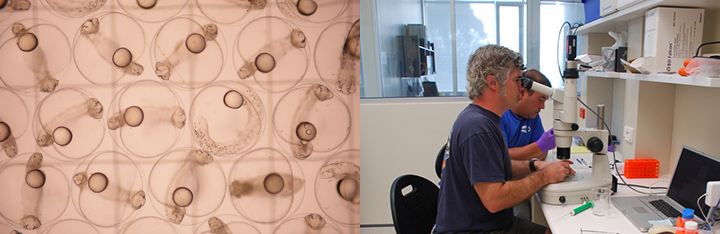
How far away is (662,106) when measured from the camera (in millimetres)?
2021

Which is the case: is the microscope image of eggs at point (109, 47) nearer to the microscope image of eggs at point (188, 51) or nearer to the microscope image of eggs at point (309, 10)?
the microscope image of eggs at point (188, 51)

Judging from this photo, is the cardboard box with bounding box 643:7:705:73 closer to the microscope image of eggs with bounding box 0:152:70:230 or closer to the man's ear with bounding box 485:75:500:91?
the man's ear with bounding box 485:75:500:91

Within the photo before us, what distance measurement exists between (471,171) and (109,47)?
180 centimetres

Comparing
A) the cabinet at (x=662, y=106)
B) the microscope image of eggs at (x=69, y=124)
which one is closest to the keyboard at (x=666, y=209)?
the cabinet at (x=662, y=106)

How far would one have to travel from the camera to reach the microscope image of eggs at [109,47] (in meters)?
2.07

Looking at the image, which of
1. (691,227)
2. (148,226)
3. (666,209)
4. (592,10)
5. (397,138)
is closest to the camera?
(691,227)

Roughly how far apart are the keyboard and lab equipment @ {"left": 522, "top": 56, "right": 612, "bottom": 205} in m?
0.16

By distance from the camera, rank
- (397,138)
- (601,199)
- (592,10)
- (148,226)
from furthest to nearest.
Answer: (397,138), (592,10), (148,226), (601,199)

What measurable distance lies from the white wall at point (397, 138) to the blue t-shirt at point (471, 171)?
124 centimetres

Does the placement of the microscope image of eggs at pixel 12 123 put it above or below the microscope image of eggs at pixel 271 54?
below

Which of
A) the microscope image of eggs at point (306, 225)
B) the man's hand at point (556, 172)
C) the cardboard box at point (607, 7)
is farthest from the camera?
the microscope image of eggs at point (306, 225)

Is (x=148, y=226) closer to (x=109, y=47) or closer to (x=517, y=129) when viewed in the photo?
(x=109, y=47)

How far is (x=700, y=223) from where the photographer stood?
1327 mm

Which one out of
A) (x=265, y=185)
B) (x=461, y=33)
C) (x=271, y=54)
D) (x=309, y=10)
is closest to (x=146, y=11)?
(x=271, y=54)
